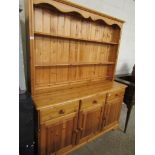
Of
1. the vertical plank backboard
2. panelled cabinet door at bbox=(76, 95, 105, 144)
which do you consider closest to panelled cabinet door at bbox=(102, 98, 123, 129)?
panelled cabinet door at bbox=(76, 95, 105, 144)

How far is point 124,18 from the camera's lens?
8.82ft

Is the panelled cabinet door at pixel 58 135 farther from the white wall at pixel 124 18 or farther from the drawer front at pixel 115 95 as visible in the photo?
the white wall at pixel 124 18

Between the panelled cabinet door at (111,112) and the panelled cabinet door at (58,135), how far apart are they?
0.58 metres

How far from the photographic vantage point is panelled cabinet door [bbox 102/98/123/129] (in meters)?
1.95

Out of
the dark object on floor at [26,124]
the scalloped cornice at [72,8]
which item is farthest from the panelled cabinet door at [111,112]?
the scalloped cornice at [72,8]

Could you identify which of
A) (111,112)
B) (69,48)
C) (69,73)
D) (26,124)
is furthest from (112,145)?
(69,48)

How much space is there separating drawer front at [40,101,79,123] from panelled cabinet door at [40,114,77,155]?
0.06m

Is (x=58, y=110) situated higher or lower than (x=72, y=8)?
lower

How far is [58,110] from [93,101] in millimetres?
524

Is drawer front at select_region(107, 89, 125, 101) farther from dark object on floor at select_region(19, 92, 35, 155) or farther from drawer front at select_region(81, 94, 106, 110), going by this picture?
dark object on floor at select_region(19, 92, 35, 155)

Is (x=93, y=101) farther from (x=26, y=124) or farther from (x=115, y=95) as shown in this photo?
(x=26, y=124)
